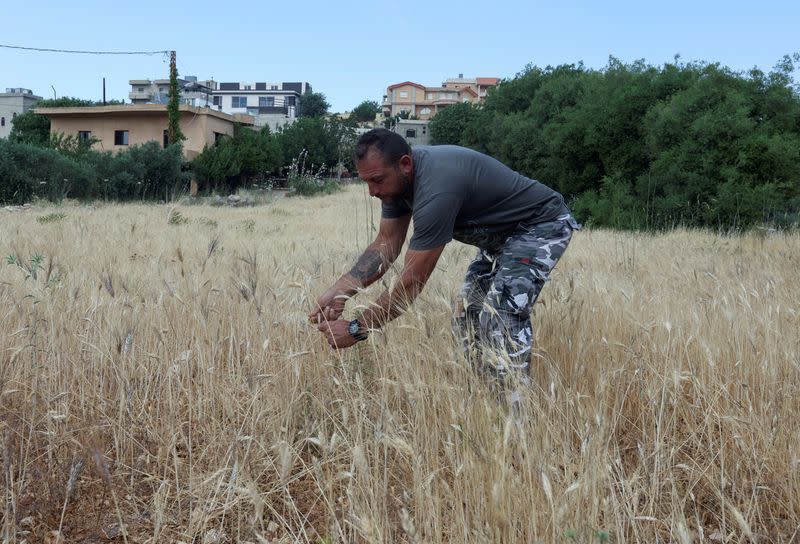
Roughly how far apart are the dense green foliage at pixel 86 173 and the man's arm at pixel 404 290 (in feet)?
63.4

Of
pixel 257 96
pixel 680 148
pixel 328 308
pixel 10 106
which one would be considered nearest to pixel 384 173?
pixel 328 308

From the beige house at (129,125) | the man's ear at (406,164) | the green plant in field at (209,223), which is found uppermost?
the beige house at (129,125)

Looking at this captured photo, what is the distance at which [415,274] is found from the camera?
9.82ft

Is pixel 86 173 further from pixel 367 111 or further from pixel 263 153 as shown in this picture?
pixel 367 111

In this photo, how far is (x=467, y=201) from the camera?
11.1 ft

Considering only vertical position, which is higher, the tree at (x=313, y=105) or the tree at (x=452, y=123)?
the tree at (x=313, y=105)

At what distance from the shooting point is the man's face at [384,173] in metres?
3.11

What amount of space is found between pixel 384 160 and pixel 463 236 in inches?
Result: 29.8

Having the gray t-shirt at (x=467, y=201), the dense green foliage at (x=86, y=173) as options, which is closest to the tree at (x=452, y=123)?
the dense green foliage at (x=86, y=173)

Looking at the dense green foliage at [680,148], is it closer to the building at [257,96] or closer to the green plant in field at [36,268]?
the green plant in field at [36,268]

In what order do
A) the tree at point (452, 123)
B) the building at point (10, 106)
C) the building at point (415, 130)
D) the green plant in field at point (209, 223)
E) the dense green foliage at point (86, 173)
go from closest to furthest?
1. the green plant in field at point (209, 223)
2. the dense green foliage at point (86, 173)
3. the tree at point (452, 123)
4. the building at point (10, 106)
5. the building at point (415, 130)

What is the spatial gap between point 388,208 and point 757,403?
1.93 meters

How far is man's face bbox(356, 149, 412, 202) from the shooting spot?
3105 millimetres

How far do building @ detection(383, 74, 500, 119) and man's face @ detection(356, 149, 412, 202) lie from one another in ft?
349
